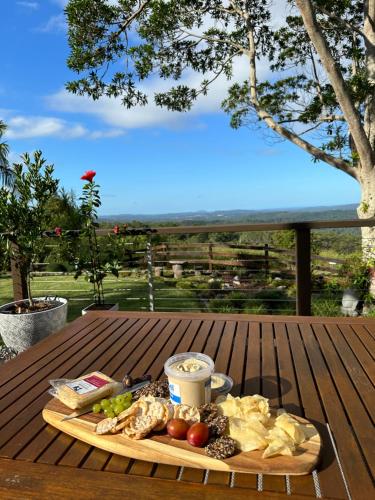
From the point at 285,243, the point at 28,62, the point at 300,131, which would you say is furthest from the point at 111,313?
the point at 28,62

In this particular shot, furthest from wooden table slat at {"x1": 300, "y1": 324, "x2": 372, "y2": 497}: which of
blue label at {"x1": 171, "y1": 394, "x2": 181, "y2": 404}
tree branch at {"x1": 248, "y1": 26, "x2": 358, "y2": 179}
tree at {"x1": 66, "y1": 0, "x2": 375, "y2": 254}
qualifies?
tree branch at {"x1": 248, "y1": 26, "x2": 358, "y2": 179}

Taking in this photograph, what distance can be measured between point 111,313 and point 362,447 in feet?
5.46

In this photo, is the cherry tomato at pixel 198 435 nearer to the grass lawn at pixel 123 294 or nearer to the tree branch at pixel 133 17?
the grass lawn at pixel 123 294

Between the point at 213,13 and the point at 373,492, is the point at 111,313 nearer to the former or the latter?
the point at 373,492

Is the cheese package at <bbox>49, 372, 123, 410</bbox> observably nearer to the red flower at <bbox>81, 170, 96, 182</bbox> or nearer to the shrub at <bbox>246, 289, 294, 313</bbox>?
the red flower at <bbox>81, 170, 96, 182</bbox>

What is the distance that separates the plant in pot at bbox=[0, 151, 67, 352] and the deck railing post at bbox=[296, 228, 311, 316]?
74.2 inches

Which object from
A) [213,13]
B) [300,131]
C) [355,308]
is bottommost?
[355,308]

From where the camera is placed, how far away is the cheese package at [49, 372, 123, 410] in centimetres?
102

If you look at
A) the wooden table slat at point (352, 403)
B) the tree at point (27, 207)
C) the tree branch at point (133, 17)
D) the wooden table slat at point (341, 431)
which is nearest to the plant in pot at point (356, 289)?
the wooden table slat at point (352, 403)

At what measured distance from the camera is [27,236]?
9.63 ft

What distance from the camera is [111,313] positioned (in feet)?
7.55

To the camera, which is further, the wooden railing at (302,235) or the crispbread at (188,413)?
the wooden railing at (302,235)

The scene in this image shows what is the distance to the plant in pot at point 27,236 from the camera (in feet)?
9.20

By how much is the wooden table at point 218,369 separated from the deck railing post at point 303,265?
1.03 meters
